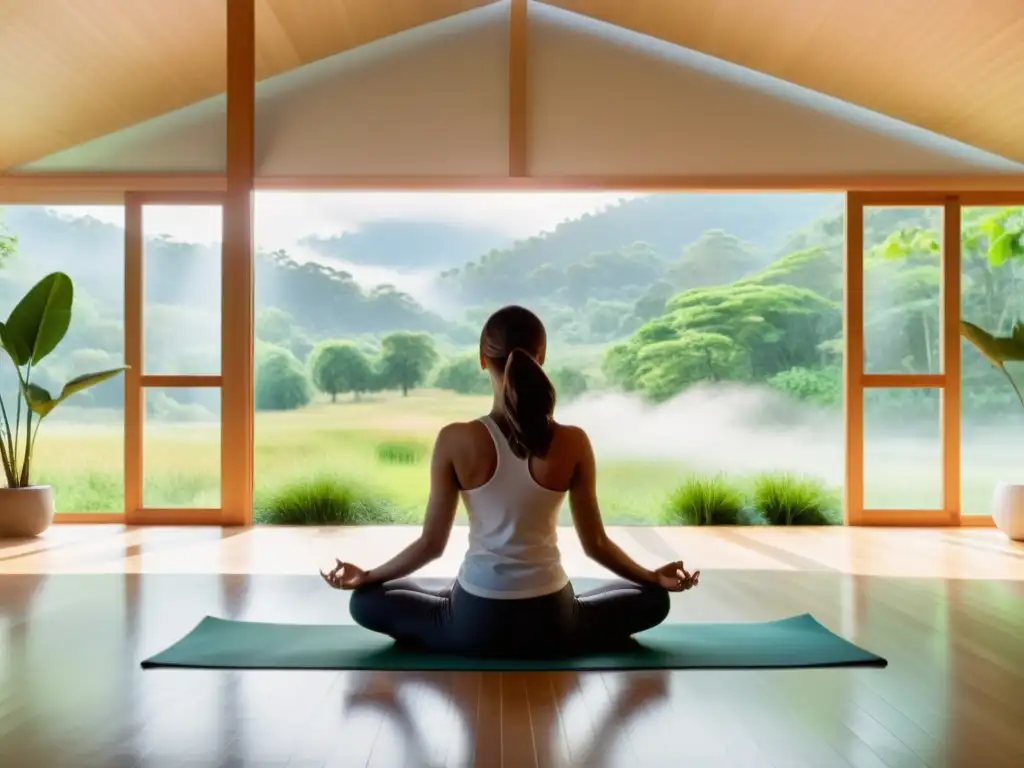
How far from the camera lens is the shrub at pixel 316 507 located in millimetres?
6203

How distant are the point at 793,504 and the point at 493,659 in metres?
3.96

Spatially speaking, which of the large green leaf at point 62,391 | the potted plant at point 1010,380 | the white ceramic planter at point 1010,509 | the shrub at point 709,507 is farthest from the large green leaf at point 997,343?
the large green leaf at point 62,391

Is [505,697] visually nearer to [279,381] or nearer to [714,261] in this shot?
[279,381]

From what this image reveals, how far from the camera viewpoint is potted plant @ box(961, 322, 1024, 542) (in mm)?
5488

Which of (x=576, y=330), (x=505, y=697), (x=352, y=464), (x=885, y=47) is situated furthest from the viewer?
(x=576, y=330)

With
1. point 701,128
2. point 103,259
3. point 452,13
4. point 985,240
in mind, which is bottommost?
point 103,259

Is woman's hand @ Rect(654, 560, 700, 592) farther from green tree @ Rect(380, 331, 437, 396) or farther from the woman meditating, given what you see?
green tree @ Rect(380, 331, 437, 396)

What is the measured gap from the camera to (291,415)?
21.7 feet

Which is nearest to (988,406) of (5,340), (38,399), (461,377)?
(461,377)

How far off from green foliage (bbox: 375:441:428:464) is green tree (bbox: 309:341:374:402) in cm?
42

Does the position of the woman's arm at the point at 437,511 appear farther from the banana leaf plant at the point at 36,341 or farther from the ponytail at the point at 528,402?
the banana leaf plant at the point at 36,341

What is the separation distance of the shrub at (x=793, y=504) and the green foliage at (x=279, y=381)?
308cm

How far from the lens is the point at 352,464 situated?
674 cm

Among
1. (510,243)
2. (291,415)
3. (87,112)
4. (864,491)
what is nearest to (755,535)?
(864,491)
